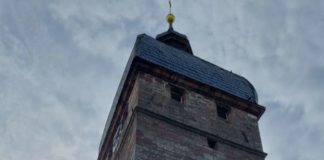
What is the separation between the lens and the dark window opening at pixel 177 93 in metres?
19.2

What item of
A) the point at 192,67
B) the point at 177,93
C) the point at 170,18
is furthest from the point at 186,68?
the point at 170,18

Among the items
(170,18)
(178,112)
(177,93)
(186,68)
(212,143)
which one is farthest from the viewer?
(170,18)

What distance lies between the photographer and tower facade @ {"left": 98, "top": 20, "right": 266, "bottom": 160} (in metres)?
17.2

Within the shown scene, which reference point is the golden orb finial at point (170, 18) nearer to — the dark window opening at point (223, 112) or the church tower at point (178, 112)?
the church tower at point (178, 112)

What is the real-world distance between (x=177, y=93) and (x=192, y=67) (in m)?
1.73

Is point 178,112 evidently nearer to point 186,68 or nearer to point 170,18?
point 186,68

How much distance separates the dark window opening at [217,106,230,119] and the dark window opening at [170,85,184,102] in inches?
56.3

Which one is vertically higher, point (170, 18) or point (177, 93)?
point (170, 18)

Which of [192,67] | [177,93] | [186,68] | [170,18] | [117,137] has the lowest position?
[117,137]

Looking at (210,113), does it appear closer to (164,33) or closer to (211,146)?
(211,146)

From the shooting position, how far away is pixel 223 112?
19.9 m

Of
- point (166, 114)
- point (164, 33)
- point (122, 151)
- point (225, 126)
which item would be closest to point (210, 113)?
point (225, 126)

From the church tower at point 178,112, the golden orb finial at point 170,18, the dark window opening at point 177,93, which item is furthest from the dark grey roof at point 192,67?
the golden orb finial at point 170,18

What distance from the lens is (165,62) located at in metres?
20.1
